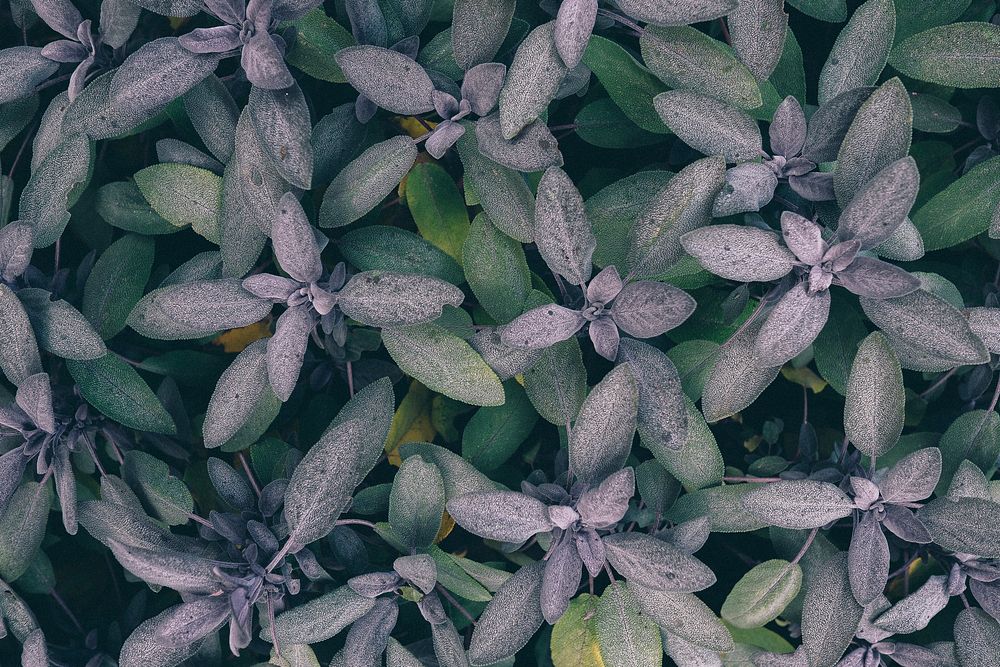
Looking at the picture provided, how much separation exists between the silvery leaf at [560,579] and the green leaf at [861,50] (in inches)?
28.3

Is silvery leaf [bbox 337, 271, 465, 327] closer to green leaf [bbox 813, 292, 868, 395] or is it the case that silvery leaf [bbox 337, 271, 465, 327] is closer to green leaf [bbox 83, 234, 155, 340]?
green leaf [bbox 83, 234, 155, 340]

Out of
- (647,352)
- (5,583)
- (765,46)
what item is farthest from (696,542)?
(5,583)

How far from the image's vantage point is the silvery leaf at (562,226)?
98cm

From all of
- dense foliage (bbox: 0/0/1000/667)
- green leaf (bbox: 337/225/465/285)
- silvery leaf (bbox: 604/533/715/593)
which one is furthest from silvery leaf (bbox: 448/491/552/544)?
green leaf (bbox: 337/225/465/285)

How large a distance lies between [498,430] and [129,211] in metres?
0.68

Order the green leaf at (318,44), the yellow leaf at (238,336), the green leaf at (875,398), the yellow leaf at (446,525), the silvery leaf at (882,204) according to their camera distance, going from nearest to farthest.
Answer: the silvery leaf at (882,204), the green leaf at (875,398), the green leaf at (318,44), the yellow leaf at (446,525), the yellow leaf at (238,336)

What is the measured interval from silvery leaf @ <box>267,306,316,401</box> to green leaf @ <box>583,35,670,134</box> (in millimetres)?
550

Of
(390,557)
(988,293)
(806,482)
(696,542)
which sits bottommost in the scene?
(390,557)

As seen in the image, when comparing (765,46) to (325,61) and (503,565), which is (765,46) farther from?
(503,565)

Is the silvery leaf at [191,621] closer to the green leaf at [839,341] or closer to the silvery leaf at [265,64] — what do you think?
the silvery leaf at [265,64]

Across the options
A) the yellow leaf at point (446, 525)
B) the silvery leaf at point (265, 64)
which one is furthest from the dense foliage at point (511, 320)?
the yellow leaf at point (446, 525)

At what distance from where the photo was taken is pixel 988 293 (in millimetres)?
1221

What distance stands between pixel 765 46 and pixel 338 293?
2.16 feet

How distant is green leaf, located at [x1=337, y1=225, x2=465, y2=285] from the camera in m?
1.16
